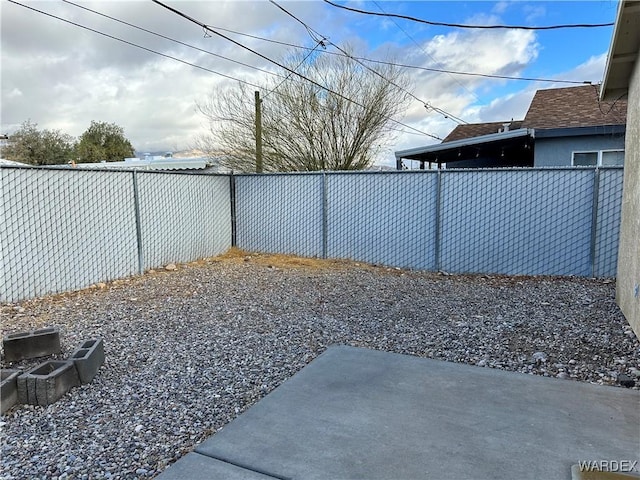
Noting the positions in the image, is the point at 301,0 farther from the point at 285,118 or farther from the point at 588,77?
the point at 588,77

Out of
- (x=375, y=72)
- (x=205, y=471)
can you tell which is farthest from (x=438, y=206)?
(x=375, y=72)

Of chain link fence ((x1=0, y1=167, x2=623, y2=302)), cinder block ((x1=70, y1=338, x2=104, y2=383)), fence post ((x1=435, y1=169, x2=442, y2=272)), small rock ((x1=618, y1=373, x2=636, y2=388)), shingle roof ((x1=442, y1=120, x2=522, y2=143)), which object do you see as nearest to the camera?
small rock ((x1=618, y1=373, x2=636, y2=388))

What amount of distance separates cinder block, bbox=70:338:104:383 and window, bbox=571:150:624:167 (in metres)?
9.17

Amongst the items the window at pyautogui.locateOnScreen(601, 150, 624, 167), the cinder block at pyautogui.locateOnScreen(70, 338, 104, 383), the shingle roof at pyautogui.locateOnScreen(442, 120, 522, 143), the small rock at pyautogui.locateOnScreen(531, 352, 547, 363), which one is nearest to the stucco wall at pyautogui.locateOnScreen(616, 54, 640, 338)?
the small rock at pyautogui.locateOnScreen(531, 352, 547, 363)

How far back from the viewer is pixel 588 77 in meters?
11.2

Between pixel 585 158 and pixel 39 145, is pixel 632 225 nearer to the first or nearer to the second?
pixel 585 158

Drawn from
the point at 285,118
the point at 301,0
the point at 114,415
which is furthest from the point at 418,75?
the point at 114,415

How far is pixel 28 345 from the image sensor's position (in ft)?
11.7

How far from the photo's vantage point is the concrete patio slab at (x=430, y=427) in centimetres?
212

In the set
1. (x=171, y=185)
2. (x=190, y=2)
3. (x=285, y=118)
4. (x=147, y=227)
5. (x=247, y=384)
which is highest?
(x=190, y=2)

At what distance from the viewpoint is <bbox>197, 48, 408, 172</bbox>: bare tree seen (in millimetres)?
12461

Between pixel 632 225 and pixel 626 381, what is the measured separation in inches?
79.0

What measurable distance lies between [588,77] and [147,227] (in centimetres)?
1181

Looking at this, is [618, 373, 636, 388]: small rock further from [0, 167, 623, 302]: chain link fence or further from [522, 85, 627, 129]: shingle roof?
[522, 85, 627, 129]: shingle roof
